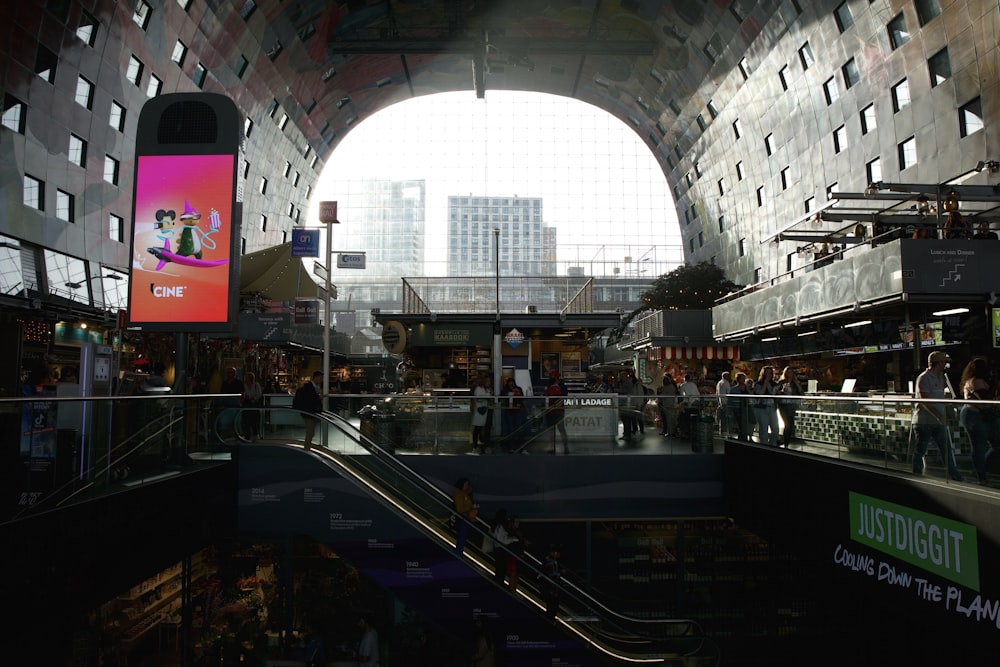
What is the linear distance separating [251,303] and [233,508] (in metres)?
12.8

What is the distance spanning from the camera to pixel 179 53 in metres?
26.6

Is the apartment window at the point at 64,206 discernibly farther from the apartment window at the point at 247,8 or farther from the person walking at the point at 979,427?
the person walking at the point at 979,427

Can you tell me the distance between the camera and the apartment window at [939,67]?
64.3 ft

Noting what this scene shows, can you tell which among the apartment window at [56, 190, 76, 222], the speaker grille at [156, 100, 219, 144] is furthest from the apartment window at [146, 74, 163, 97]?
the speaker grille at [156, 100, 219, 144]

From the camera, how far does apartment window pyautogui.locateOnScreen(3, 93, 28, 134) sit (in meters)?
18.3

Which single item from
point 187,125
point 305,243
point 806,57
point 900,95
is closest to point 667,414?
point 305,243

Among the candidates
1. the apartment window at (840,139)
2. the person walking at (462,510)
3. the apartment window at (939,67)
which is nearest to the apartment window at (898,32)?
the apartment window at (939,67)

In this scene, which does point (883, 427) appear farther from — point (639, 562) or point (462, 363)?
point (462, 363)

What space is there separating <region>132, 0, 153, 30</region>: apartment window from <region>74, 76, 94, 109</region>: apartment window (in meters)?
2.94

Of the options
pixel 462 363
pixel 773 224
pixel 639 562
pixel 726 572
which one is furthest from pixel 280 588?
pixel 773 224

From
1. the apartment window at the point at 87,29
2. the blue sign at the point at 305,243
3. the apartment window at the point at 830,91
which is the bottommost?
the blue sign at the point at 305,243

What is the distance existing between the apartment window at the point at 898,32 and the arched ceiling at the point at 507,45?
24.0ft

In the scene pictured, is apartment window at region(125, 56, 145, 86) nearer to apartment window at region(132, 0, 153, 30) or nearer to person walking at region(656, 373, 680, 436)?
apartment window at region(132, 0, 153, 30)

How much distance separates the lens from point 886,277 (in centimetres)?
1434
